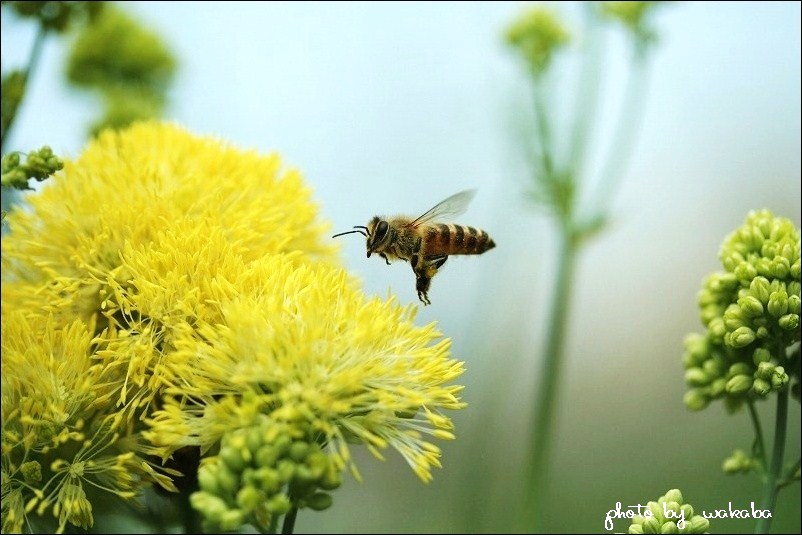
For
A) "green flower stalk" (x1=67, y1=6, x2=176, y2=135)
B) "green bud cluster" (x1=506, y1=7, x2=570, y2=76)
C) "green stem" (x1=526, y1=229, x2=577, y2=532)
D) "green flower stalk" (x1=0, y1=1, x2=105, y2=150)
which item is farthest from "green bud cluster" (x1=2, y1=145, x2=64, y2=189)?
"green bud cluster" (x1=506, y1=7, x2=570, y2=76)

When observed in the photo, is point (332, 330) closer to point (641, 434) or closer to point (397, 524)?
point (397, 524)

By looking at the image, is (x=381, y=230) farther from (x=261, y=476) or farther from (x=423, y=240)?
(x=261, y=476)

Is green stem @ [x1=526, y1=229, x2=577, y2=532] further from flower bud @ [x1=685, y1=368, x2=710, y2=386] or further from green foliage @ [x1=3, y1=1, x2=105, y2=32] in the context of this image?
green foliage @ [x1=3, y1=1, x2=105, y2=32]

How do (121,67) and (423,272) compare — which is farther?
(121,67)

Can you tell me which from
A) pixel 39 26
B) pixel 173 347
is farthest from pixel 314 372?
pixel 39 26

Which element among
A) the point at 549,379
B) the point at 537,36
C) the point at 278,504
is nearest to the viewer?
the point at 278,504

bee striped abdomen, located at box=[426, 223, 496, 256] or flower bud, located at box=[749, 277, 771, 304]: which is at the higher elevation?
bee striped abdomen, located at box=[426, 223, 496, 256]

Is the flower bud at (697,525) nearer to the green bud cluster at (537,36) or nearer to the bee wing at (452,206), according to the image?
the bee wing at (452,206)
